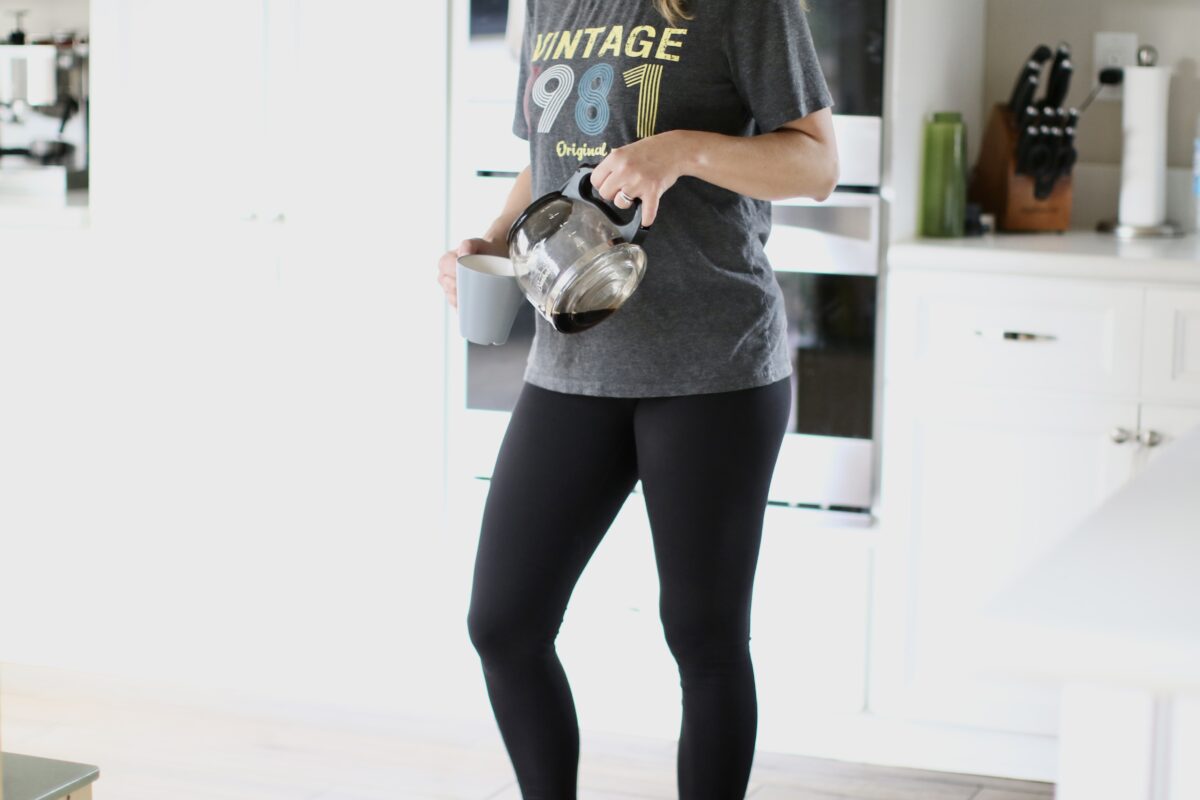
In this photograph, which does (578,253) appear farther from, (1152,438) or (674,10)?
(1152,438)

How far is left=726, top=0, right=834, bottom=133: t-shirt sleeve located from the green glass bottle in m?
1.01

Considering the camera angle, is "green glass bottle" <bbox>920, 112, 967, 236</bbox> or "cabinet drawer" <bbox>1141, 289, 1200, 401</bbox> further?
"green glass bottle" <bbox>920, 112, 967, 236</bbox>

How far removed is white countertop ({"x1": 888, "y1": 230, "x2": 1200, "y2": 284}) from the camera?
2.30 meters

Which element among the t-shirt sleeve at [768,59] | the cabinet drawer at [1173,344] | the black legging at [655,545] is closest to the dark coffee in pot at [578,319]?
the black legging at [655,545]

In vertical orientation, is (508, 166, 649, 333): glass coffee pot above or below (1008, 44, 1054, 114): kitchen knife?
below

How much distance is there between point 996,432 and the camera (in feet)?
7.91

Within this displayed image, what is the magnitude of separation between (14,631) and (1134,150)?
234 centimetres

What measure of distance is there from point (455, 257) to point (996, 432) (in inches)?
40.8

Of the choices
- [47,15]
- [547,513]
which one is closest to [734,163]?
[547,513]

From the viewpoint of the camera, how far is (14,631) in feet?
10.0

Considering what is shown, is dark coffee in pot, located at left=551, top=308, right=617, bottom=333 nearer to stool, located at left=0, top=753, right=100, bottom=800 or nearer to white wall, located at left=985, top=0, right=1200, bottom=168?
stool, located at left=0, top=753, right=100, bottom=800

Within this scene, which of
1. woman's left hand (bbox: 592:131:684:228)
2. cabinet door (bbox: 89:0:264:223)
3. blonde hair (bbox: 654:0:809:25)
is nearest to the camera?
woman's left hand (bbox: 592:131:684:228)

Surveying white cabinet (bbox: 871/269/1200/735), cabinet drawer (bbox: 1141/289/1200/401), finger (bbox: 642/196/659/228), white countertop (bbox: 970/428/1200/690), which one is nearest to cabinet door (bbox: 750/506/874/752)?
white cabinet (bbox: 871/269/1200/735)

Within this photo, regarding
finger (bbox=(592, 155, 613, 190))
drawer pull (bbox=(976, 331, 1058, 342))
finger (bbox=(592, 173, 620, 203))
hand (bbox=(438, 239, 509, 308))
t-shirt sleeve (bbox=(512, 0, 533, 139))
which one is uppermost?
t-shirt sleeve (bbox=(512, 0, 533, 139))
